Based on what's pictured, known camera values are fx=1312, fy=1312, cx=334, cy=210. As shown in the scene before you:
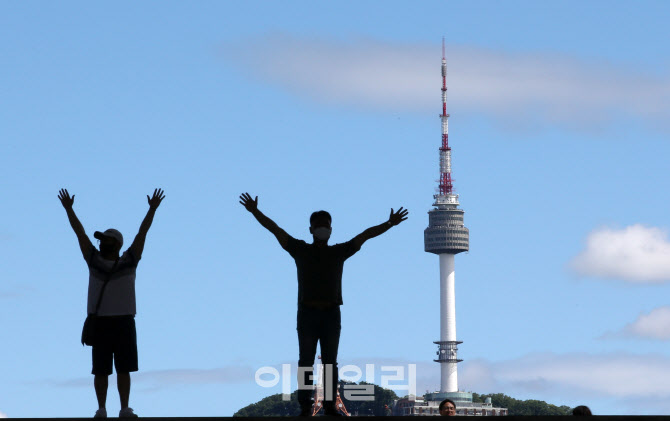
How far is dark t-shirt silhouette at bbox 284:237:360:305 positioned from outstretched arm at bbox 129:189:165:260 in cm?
175

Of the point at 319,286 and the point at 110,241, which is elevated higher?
the point at 110,241

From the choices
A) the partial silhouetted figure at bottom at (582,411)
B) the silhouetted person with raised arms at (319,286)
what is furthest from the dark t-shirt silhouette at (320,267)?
the partial silhouetted figure at bottom at (582,411)

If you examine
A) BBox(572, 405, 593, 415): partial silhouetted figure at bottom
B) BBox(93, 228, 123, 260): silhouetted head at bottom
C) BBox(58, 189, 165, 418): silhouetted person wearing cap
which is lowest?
BBox(572, 405, 593, 415): partial silhouetted figure at bottom

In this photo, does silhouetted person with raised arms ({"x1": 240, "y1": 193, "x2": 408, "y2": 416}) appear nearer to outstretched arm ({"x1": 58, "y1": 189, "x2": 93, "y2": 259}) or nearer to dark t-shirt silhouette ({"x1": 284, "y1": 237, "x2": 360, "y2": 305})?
dark t-shirt silhouette ({"x1": 284, "y1": 237, "x2": 360, "y2": 305})

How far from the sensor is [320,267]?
55.2ft

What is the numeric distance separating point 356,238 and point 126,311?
3047 mm

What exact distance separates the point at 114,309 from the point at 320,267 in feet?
8.72

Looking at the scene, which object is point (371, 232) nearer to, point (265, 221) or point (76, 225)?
point (265, 221)

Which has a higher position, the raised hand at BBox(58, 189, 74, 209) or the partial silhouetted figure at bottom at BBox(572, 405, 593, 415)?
the raised hand at BBox(58, 189, 74, 209)

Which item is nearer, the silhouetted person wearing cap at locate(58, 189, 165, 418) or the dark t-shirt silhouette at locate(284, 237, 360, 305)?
the silhouetted person wearing cap at locate(58, 189, 165, 418)

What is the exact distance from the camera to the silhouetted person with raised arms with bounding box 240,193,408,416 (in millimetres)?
16766

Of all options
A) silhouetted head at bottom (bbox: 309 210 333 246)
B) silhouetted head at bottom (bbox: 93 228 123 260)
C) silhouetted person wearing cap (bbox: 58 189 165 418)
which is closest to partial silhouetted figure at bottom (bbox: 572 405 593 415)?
silhouetted head at bottom (bbox: 309 210 333 246)

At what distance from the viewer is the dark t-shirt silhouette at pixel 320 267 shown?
16.8 metres

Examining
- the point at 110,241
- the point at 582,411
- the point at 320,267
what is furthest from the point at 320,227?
the point at 582,411
